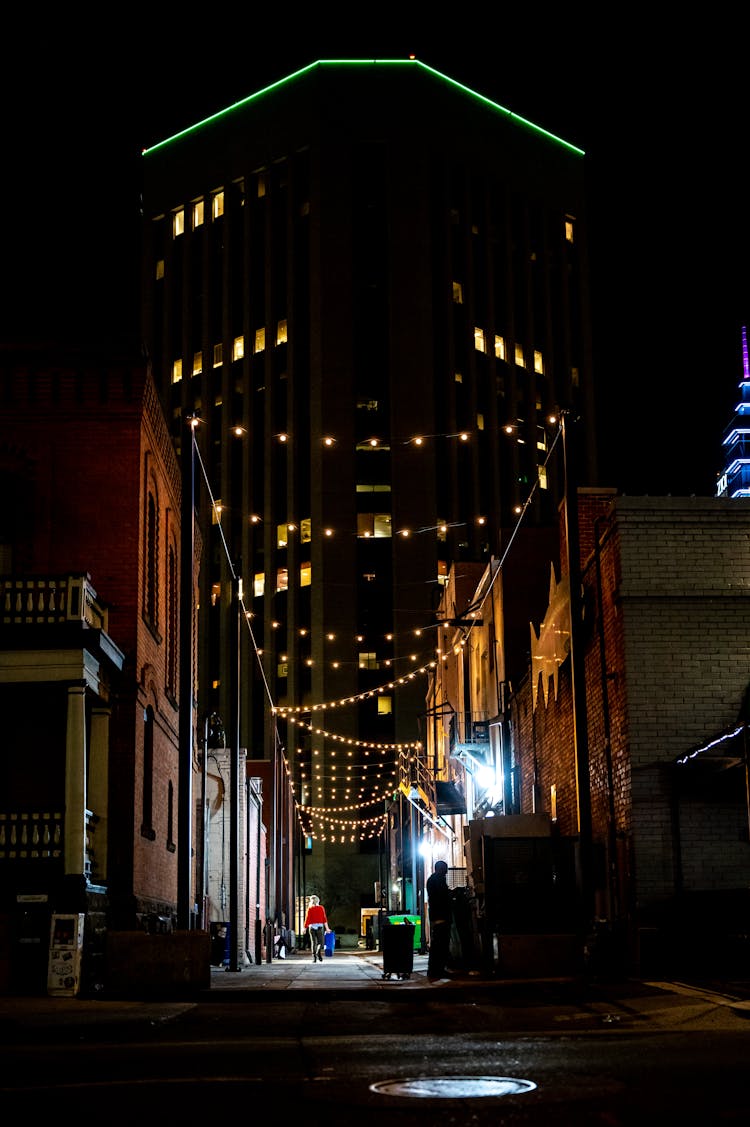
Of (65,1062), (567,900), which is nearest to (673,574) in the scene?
(567,900)

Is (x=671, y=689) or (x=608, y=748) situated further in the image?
(x=608, y=748)

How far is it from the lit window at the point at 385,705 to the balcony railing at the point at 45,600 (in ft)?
214

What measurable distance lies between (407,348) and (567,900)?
229ft

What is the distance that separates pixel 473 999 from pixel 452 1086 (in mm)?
8407

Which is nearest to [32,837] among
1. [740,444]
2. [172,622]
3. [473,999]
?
[473,999]

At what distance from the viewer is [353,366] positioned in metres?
87.2

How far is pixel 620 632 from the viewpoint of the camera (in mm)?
18562

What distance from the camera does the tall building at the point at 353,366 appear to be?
275 feet

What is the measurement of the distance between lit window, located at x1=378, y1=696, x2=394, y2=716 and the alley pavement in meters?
65.1

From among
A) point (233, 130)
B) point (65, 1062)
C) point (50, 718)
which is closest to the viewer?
point (65, 1062)

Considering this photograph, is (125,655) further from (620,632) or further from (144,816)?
(620,632)

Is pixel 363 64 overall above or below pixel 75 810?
above

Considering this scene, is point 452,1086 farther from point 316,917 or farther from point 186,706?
point 316,917

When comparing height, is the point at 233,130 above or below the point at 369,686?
above
